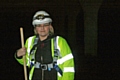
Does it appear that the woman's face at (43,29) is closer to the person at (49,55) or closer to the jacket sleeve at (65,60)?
the person at (49,55)

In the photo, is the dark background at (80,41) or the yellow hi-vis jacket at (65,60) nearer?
the yellow hi-vis jacket at (65,60)

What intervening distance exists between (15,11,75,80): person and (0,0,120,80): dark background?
161 inches

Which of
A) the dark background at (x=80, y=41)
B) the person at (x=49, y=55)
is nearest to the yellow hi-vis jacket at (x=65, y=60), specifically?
the person at (x=49, y=55)

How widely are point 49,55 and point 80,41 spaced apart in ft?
26.4

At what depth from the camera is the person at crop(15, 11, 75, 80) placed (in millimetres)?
2615

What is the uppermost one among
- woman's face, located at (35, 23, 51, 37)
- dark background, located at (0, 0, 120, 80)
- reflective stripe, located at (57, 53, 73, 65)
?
woman's face, located at (35, 23, 51, 37)

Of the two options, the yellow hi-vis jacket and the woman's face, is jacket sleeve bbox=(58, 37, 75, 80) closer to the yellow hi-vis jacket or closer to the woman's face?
the yellow hi-vis jacket

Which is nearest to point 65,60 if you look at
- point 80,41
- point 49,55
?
point 49,55

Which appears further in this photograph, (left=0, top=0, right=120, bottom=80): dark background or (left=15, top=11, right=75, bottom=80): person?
(left=0, top=0, right=120, bottom=80): dark background

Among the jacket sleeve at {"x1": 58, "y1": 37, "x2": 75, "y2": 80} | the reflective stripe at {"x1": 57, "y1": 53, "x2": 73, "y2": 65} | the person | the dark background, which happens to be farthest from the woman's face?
the dark background

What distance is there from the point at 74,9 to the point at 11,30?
3.82m

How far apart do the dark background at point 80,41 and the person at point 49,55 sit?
4084 millimetres

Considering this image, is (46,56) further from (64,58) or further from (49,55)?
(64,58)

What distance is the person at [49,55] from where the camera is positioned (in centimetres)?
262
